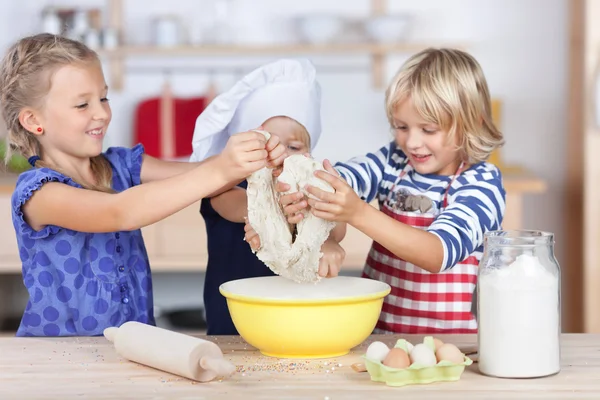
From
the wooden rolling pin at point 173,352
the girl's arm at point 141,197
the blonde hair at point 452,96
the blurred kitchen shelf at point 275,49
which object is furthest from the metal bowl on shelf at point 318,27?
the wooden rolling pin at point 173,352

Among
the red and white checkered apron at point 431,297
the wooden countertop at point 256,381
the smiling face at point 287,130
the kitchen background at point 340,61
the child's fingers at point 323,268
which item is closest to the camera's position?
the wooden countertop at point 256,381

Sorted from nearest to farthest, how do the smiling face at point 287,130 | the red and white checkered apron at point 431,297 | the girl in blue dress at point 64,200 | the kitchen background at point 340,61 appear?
1. the girl in blue dress at point 64,200
2. the red and white checkered apron at point 431,297
3. the smiling face at point 287,130
4. the kitchen background at point 340,61

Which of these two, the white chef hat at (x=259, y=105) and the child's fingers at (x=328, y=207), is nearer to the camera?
the child's fingers at (x=328, y=207)

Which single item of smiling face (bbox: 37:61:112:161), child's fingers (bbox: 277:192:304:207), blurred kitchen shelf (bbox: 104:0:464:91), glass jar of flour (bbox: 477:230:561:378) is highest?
blurred kitchen shelf (bbox: 104:0:464:91)

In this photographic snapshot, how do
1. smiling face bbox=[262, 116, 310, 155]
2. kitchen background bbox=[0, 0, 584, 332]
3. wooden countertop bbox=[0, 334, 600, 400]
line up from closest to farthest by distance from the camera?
wooden countertop bbox=[0, 334, 600, 400] < smiling face bbox=[262, 116, 310, 155] < kitchen background bbox=[0, 0, 584, 332]

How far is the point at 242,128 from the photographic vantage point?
5.28 feet

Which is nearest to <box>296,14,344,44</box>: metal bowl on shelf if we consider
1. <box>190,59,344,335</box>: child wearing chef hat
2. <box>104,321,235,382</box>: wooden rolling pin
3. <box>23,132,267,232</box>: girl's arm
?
<box>190,59,344,335</box>: child wearing chef hat

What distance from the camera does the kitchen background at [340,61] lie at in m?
3.26

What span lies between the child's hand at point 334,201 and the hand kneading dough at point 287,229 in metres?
0.02

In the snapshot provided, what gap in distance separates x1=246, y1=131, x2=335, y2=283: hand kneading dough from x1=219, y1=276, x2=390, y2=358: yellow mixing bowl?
0.04 metres

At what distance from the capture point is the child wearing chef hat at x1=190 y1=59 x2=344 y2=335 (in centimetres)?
159

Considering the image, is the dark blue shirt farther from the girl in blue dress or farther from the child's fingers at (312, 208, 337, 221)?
the child's fingers at (312, 208, 337, 221)

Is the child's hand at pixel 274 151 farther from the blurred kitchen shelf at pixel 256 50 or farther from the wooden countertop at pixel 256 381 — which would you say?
the blurred kitchen shelf at pixel 256 50

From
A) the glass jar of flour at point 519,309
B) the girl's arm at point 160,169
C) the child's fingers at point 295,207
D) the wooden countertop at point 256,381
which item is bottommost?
the wooden countertop at point 256,381
